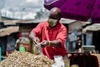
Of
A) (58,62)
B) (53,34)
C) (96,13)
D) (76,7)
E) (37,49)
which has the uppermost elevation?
(76,7)

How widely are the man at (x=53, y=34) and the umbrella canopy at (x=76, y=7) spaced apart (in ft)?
3.63

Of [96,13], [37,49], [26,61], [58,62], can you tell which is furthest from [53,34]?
[96,13]

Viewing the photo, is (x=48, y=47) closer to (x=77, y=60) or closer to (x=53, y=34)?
(x=53, y=34)

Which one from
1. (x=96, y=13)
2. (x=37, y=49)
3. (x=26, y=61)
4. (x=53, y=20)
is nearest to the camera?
(x=26, y=61)

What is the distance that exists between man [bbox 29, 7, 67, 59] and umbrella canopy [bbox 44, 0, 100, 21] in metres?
1.11

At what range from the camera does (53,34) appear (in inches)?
159

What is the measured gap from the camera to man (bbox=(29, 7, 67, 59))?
12.6ft

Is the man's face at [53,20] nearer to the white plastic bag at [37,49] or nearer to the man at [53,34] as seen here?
the man at [53,34]

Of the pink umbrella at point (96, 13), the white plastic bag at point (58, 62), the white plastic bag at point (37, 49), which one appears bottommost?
the white plastic bag at point (58, 62)

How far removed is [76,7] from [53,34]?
183 cm

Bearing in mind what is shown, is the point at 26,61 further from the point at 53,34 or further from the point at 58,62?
the point at 53,34

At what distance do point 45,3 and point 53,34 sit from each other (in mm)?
1300

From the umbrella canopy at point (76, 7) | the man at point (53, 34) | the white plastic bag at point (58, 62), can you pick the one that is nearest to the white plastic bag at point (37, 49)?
the man at point (53, 34)

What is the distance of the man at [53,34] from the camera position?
3.84 m
